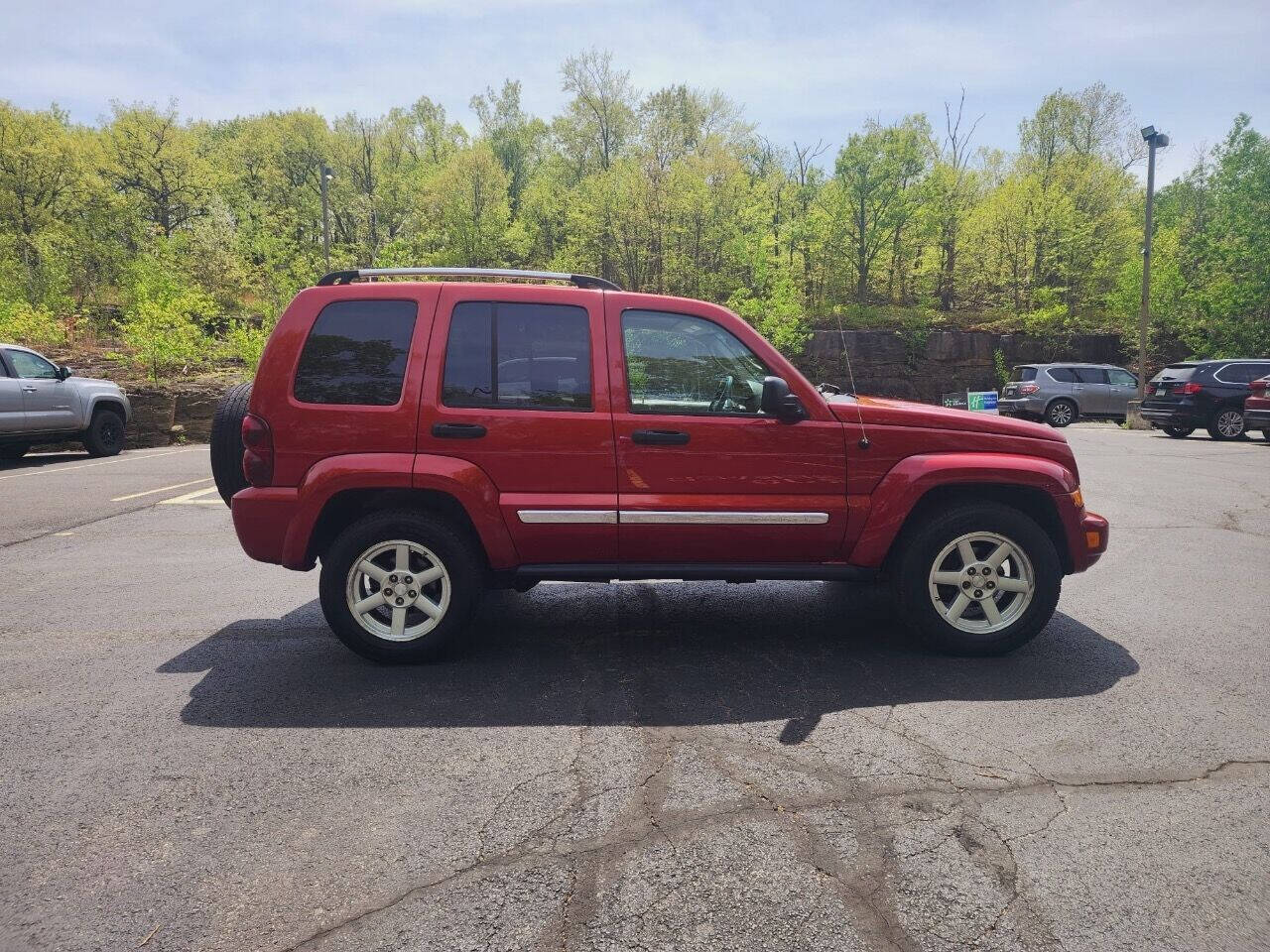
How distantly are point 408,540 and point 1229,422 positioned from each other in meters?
19.4

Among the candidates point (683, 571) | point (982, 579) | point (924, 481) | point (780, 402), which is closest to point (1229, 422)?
point (982, 579)

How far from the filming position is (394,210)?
54062mm

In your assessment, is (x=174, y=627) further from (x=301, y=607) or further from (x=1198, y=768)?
(x=1198, y=768)

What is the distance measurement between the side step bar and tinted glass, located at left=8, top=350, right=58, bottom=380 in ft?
41.3

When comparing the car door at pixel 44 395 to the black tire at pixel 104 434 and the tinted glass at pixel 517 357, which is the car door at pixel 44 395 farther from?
the tinted glass at pixel 517 357

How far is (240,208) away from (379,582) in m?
63.2

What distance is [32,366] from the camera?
506 inches

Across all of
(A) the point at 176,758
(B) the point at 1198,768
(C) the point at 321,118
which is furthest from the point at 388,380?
(C) the point at 321,118

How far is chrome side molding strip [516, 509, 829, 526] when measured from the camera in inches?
161

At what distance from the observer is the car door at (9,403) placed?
12.2 metres

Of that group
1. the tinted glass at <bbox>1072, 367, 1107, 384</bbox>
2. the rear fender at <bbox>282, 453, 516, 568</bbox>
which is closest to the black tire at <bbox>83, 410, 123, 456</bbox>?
the rear fender at <bbox>282, 453, 516, 568</bbox>

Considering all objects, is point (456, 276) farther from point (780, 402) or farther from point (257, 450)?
point (780, 402)

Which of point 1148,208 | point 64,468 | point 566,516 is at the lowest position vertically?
point 64,468

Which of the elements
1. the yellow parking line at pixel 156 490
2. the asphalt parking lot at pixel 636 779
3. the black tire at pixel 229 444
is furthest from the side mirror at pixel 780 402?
the yellow parking line at pixel 156 490
